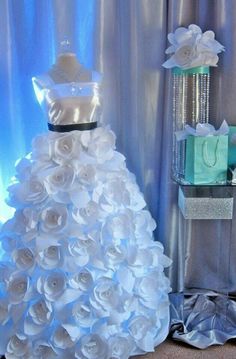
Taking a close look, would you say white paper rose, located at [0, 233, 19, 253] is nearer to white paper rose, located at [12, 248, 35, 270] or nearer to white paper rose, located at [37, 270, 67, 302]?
white paper rose, located at [12, 248, 35, 270]

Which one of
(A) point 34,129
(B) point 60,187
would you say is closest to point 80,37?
(A) point 34,129

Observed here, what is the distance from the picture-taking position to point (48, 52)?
1.73 metres

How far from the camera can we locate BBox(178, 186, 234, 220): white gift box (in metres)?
1.59

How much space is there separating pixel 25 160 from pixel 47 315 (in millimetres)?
549

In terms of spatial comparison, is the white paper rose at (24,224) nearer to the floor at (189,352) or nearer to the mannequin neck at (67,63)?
the mannequin neck at (67,63)

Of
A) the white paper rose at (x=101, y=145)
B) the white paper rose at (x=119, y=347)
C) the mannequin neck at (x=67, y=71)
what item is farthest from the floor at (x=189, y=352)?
the mannequin neck at (x=67, y=71)

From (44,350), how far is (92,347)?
0.54 ft

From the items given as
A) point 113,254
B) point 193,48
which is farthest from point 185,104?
point 113,254

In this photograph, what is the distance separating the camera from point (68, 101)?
57.9 inches

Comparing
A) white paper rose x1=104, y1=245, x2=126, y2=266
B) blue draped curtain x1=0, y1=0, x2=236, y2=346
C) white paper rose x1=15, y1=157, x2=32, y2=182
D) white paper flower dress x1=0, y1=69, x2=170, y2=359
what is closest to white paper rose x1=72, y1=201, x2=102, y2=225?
white paper flower dress x1=0, y1=69, x2=170, y2=359

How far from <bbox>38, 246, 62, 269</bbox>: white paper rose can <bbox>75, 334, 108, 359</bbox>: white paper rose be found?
0.89 feet

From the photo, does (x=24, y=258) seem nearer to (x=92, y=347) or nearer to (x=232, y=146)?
(x=92, y=347)

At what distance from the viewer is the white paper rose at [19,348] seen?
1408 mm

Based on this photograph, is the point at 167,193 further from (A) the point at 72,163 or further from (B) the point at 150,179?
(A) the point at 72,163
